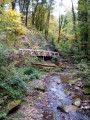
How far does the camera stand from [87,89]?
21.8 ft

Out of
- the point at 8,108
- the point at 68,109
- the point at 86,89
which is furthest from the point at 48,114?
the point at 86,89

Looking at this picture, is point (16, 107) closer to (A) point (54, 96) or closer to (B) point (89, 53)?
(A) point (54, 96)

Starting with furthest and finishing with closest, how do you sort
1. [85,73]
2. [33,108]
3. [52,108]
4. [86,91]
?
[85,73] → [86,91] → [52,108] → [33,108]

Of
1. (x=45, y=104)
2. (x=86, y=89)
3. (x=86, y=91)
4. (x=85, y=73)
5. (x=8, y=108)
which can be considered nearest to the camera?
(x=8, y=108)

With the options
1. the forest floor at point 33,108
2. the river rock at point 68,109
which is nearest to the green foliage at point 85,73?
the river rock at point 68,109

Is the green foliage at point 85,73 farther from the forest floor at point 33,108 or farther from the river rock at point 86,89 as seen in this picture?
the forest floor at point 33,108

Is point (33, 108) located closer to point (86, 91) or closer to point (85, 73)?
point (86, 91)

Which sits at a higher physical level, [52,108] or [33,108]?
[33,108]

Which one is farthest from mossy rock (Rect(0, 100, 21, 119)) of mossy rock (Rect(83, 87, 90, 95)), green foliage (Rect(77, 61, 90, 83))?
green foliage (Rect(77, 61, 90, 83))

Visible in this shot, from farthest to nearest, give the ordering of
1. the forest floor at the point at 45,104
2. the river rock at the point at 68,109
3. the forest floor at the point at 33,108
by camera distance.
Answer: the river rock at the point at 68,109 < the forest floor at the point at 45,104 < the forest floor at the point at 33,108

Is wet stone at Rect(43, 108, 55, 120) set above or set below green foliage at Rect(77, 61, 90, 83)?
below

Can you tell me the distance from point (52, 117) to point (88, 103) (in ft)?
7.63

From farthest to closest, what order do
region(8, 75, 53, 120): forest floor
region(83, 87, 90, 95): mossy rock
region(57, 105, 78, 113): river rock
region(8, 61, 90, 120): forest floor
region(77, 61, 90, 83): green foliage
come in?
region(77, 61, 90, 83): green foliage, region(83, 87, 90, 95): mossy rock, region(57, 105, 78, 113): river rock, region(8, 61, 90, 120): forest floor, region(8, 75, 53, 120): forest floor

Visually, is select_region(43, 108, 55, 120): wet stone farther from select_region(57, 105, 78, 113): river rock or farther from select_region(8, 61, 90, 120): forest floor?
select_region(57, 105, 78, 113): river rock
